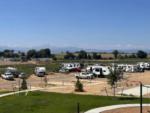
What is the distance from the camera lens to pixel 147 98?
39.2 metres

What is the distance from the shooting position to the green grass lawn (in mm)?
32438

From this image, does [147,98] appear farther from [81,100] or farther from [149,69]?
[149,69]

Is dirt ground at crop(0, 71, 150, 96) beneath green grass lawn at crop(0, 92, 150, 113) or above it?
beneath

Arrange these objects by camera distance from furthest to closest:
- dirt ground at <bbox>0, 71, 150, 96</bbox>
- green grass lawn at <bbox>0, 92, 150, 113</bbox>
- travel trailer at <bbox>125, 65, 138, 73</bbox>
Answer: travel trailer at <bbox>125, 65, 138, 73</bbox> → dirt ground at <bbox>0, 71, 150, 96</bbox> → green grass lawn at <bbox>0, 92, 150, 113</bbox>

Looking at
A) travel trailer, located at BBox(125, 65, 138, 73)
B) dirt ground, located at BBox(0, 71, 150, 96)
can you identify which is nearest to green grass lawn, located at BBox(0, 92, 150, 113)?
dirt ground, located at BBox(0, 71, 150, 96)

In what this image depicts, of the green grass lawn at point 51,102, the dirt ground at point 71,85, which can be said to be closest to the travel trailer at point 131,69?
the dirt ground at point 71,85

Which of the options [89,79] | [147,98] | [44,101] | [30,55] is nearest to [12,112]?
[44,101]

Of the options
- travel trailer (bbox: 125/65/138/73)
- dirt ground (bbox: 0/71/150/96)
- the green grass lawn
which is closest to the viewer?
the green grass lawn

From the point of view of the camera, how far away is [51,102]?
36.4 metres

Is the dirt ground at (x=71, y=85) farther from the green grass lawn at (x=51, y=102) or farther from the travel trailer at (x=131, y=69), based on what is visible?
the travel trailer at (x=131, y=69)

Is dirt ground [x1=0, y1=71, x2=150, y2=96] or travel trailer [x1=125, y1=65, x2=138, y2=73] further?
travel trailer [x1=125, y1=65, x2=138, y2=73]

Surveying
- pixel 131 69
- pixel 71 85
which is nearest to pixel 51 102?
pixel 71 85

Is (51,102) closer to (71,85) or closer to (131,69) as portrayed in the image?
(71,85)

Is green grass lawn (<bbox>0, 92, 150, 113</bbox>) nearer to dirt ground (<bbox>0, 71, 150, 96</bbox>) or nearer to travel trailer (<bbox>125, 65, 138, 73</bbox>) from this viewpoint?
dirt ground (<bbox>0, 71, 150, 96</bbox>)
